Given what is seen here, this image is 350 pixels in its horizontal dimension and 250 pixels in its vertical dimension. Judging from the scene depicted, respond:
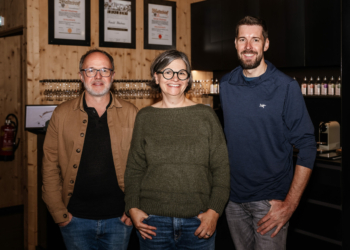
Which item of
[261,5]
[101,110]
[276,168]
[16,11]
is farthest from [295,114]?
[16,11]

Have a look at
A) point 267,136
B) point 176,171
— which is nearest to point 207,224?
point 176,171

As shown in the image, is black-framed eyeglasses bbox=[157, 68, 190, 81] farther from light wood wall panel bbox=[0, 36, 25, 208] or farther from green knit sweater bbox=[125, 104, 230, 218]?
light wood wall panel bbox=[0, 36, 25, 208]

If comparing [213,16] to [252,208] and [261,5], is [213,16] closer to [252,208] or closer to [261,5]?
[261,5]

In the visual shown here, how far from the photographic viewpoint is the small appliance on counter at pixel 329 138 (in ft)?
11.8

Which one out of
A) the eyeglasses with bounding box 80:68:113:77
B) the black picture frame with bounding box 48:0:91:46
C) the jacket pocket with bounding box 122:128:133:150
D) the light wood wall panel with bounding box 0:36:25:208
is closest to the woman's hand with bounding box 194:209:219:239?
the jacket pocket with bounding box 122:128:133:150

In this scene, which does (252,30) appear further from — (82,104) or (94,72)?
(82,104)

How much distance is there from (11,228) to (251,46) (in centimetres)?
418

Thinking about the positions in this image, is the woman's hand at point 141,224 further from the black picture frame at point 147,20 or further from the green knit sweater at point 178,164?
the black picture frame at point 147,20

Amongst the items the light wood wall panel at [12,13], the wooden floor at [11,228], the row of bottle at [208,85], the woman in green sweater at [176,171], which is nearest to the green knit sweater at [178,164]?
the woman in green sweater at [176,171]

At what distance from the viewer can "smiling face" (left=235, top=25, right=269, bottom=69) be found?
182 centimetres

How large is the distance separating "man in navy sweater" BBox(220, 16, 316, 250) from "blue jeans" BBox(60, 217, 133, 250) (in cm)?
63

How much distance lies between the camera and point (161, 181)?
155 centimetres

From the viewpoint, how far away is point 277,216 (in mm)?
1739

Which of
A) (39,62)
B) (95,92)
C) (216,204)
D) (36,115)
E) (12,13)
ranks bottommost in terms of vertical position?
(216,204)
